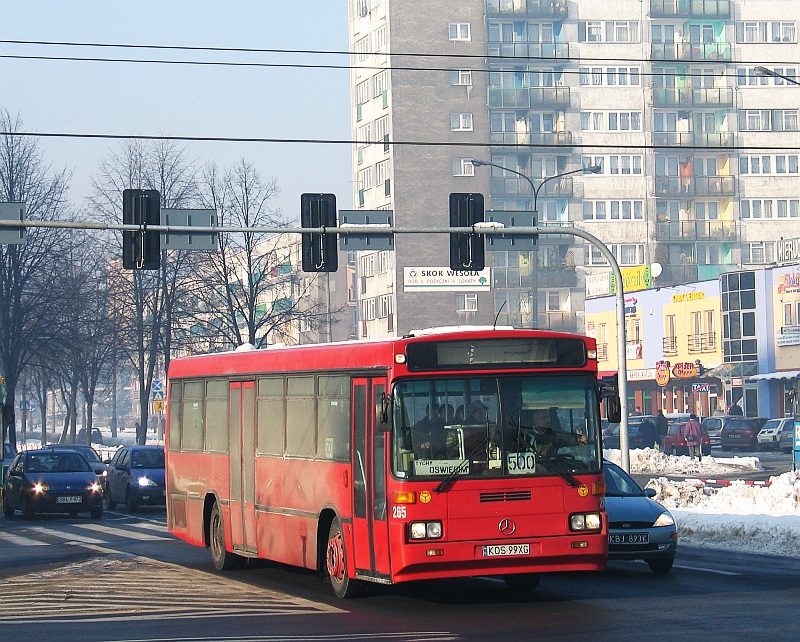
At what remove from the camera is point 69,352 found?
63656 millimetres

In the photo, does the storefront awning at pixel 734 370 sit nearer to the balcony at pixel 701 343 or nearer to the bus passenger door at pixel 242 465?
the balcony at pixel 701 343

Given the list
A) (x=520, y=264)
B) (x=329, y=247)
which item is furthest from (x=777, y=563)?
(x=520, y=264)

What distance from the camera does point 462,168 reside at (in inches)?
4333

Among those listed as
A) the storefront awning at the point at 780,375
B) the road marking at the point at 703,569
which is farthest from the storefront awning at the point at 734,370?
the road marking at the point at 703,569

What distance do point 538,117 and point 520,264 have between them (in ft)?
36.6

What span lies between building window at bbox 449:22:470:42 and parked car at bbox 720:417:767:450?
53881 mm

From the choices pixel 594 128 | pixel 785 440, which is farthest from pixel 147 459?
pixel 594 128

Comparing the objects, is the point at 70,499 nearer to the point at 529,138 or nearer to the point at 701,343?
the point at 701,343

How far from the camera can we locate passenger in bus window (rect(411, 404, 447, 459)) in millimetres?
14078

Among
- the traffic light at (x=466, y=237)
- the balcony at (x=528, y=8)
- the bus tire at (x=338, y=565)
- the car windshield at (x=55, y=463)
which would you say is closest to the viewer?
the bus tire at (x=338, y=565)

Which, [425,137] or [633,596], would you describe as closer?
[633,596]

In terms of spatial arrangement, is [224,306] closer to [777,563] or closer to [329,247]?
[329,247]

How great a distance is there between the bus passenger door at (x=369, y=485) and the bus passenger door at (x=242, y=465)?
135 inches

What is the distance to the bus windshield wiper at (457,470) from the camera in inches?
549
